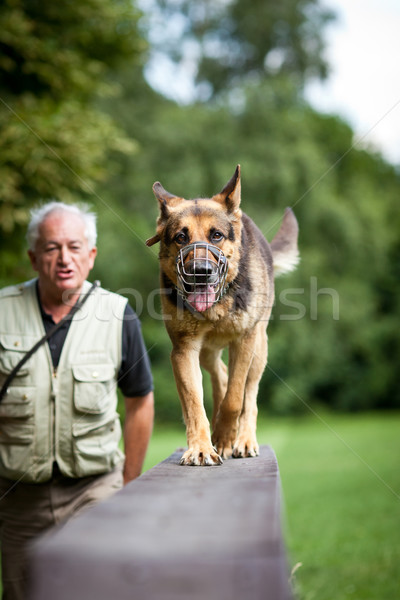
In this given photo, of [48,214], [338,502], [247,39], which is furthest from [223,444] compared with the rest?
[247,39]

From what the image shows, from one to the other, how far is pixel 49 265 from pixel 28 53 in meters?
5.35

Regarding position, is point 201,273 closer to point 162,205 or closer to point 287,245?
point 162,205

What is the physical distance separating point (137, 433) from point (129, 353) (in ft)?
2.11

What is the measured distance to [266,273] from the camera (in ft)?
12.9

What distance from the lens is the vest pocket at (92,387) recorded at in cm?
418

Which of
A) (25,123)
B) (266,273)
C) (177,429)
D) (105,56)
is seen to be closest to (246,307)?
(266,273)

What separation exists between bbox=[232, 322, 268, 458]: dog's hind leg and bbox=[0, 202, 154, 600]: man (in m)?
0.94

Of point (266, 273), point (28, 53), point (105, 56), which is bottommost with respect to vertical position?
point (266, 273)

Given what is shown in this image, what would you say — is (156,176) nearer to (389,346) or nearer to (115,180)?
(115,180)

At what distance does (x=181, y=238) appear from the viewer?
334 cm

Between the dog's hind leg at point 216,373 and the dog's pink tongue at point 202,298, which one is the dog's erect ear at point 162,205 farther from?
the dog's hind leg at point 216,373

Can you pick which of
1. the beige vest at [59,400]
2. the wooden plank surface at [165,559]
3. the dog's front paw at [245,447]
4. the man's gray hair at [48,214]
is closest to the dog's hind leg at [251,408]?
the dog's front paw at [245,447]

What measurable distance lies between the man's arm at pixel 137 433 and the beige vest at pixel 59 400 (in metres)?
0.25

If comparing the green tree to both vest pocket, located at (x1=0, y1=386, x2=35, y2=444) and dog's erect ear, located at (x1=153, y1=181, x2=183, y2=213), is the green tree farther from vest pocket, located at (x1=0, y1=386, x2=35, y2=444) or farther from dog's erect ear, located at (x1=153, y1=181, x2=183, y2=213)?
dog's erect ear, located at (x1=153, y1=181, x2=183, y2=213)
